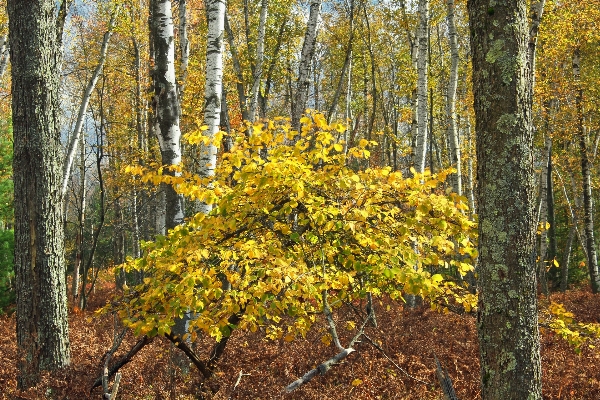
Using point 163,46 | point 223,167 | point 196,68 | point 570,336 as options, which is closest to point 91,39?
point 196,68

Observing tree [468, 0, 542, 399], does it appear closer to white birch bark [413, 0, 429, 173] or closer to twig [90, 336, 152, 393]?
twig [90, 336, 152, 393]

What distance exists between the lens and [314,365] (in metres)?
5.57

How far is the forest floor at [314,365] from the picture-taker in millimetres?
4082

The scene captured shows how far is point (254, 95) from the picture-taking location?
40.4ft

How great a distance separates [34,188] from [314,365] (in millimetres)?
3432

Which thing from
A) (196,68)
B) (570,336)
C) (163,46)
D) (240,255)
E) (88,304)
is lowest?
(88,304)

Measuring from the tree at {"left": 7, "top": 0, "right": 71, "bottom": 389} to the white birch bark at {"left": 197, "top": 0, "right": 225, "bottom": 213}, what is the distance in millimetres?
1800

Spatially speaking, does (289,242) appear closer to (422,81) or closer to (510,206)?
(510,206)

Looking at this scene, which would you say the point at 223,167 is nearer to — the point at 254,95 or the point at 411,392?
the point at 411,392

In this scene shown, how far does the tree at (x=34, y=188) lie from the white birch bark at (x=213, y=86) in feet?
5.90

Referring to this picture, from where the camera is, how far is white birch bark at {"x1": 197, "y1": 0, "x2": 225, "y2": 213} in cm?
593

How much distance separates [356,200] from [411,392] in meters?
2.15

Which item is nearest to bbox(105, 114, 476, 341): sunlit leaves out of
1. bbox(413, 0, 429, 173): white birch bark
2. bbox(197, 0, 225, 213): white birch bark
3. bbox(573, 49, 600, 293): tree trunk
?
bbox(197, 0, 225, 213): white birch bark

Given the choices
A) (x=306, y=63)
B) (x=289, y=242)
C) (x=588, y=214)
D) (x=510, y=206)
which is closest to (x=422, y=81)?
(x=306, y=63)
